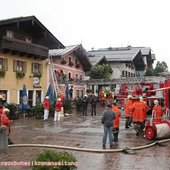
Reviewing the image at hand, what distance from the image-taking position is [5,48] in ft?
89.6

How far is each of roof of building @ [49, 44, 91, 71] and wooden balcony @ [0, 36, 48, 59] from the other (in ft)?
12.6

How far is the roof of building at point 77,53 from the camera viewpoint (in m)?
36.7

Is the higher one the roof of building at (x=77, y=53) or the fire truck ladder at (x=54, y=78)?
the roof of building at (x=77, y=53)

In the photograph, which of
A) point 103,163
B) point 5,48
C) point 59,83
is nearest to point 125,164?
point 103,163

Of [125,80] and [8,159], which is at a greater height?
[125,80]

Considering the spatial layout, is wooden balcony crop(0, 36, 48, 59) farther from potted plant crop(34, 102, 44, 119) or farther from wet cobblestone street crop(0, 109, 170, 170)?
wet cobblestone street crop(0, 109, 170, 170)

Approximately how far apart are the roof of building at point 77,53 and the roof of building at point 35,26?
173 centimetres

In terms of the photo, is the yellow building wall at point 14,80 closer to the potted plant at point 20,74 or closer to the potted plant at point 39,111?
the potted plant at point 20,74

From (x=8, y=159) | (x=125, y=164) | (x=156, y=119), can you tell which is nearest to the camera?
(x=125, y=164)

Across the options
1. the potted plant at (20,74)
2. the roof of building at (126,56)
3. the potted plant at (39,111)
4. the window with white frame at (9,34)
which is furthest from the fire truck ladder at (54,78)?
the roof of building at (126,56)

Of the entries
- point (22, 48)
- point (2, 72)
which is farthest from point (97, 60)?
point (2, 72)

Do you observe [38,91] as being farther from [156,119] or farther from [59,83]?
[156,119]

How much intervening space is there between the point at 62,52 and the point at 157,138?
23784mm

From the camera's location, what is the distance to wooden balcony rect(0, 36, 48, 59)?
27334 mm
